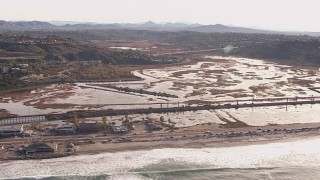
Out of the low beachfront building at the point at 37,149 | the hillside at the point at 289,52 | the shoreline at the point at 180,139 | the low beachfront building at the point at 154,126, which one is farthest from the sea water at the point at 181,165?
the hillside at the point at 289,52

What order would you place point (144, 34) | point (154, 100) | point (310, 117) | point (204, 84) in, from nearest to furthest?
point (310, 117) < point (154, 100) < point (204, 84) < point (144, 34)

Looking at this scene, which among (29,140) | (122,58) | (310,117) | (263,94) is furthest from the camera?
(122,58)

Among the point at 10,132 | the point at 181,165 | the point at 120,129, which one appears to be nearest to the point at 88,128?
the point at 120,129

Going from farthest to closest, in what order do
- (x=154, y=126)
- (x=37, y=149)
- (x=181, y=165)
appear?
(x=154, y=126), (x=37, y=149), (x=181, y=165)

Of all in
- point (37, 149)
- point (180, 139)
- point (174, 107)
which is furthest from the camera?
point (174, 107)

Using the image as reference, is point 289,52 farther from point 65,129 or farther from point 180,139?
point 65,129

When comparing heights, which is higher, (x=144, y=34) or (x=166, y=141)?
(x=144, y=34)

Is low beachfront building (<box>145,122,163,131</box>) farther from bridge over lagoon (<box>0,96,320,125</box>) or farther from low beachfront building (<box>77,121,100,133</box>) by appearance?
bridge over lagoon (<box>0,96,320,125</box>)

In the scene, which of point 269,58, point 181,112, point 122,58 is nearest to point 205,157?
point 181,112

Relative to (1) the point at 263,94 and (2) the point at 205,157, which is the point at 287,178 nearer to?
(2) the point at 205,157
